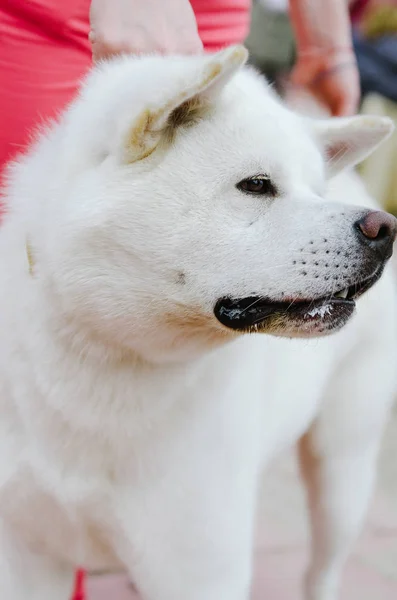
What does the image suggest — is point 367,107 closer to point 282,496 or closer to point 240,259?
point 282,496

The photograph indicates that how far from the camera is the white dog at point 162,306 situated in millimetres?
1543

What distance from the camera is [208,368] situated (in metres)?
1.77

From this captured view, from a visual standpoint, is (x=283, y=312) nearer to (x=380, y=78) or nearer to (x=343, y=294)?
(x=343, y=294)

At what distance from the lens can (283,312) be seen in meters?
1.56

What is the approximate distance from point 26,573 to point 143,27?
1.18 meters

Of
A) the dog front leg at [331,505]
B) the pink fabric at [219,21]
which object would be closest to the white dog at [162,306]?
the pink fabric at [219,21]

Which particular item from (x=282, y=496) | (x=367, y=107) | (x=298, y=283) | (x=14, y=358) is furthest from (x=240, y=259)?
(x=367, y=107)

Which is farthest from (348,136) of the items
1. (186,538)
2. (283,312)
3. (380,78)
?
(380,78)

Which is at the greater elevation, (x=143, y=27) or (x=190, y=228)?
(x=143, y=27)

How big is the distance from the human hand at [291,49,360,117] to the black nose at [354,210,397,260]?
1043mm

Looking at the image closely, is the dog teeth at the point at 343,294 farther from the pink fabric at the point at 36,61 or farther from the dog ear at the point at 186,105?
the pink fabric at the point at 36,61

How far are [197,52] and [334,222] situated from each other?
52 centimetres

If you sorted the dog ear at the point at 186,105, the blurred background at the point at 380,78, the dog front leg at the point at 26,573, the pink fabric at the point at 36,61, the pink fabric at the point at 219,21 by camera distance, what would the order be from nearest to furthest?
the dog ear at the point at 186,105, the dog front leg at the point at 26,573, the pink fabric at the point at 36,61, the pink fabric at the point at 219,21, the blurred background at the point at 380,78

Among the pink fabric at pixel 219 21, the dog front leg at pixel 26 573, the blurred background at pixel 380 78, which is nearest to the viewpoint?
the dog front leg at pixel 26 573
